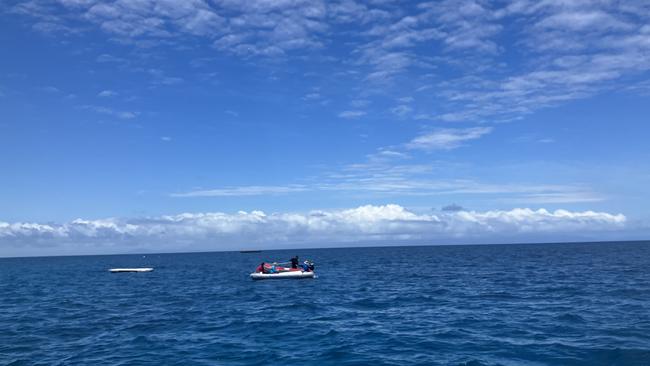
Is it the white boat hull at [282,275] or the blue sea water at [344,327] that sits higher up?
the white boat hull at [282,275]

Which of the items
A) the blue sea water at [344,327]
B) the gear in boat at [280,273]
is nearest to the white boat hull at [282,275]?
the gear in boat at [280,273]

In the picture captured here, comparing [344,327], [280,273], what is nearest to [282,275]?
[280,273]

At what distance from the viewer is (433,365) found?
20828 mm

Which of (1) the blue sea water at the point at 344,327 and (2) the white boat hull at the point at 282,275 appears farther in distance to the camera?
(2) the white boat hull at the point at 282,275

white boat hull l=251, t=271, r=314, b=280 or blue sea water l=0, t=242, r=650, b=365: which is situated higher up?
white boat hull l=251, t=271, r=314, b=280

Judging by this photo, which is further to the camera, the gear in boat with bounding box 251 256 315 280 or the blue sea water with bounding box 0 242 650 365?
the gear in boat with bounding box 251 256 315 280

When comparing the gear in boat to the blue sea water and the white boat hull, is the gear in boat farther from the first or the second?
the blue sea water

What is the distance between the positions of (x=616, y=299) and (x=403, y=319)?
18.9 m

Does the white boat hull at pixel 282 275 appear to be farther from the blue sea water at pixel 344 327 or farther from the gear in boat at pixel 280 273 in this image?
the blue sea water at pixel 344 327

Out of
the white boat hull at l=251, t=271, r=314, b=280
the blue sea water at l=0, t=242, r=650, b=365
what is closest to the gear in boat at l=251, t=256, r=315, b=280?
the white boat hull at l=251, t=271, r=314, b=280

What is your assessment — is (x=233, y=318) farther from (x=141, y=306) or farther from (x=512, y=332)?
(x=512, y=332)

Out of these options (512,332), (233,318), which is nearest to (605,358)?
(512,332)

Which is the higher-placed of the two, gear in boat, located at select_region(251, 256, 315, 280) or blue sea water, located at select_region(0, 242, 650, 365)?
gear in boat, located at select_region(251, 256, 315, 280)

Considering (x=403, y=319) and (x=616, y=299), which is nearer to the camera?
(x=403, y=319)
